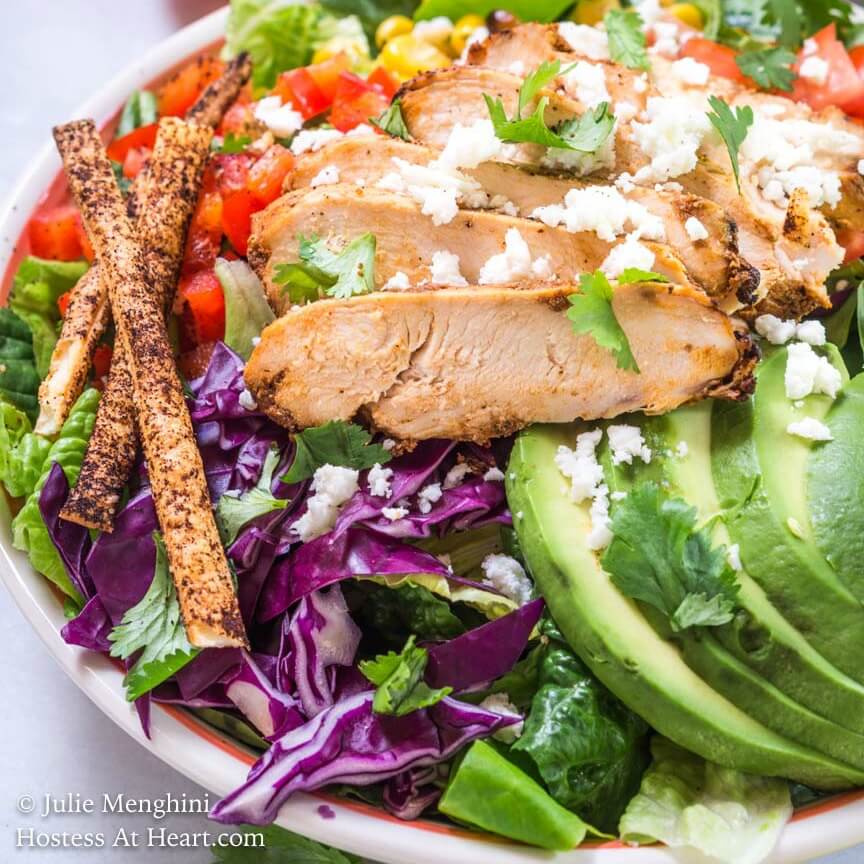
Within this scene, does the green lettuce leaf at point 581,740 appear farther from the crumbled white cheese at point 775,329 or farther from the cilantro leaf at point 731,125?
the cilantro leaf at point 731,125

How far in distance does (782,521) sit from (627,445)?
45cm

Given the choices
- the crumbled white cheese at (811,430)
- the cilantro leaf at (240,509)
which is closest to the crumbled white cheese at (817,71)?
the crumbled white cheese at (811,430)

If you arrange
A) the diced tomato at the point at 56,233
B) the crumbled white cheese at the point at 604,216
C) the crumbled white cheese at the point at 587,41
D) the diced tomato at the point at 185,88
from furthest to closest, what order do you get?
1. the diced tomato at the point at 185,88
2. the diced tomato at the point at 56,233
3. the crumbled white cheese at the point at 587,41
4. the crumbled white cheese at the point at 604,216

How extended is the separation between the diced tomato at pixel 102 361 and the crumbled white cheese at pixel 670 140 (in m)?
1.89

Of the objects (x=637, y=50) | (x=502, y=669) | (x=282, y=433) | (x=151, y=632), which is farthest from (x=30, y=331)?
(x=637, y=50)

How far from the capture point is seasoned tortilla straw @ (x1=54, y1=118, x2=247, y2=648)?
2.87 m

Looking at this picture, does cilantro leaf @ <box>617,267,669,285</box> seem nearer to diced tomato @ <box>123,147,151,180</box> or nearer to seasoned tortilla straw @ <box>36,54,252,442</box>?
seasoned tortilla straw @ <box>36,54,252,442</box>

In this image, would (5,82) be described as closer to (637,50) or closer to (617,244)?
(637,50)

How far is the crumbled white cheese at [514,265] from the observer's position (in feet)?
9.77

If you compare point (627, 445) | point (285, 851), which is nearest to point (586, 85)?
point (627, 445)

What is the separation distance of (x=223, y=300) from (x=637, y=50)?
1.74m

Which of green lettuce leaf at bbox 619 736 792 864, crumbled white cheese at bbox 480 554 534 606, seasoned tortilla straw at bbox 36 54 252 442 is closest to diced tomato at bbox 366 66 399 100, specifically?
seasoned tortilla straw at bbox 36 54 252 442

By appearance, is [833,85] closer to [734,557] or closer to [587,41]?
[587,41]

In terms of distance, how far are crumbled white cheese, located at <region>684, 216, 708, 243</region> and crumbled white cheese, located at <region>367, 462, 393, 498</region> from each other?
1.09 metres
